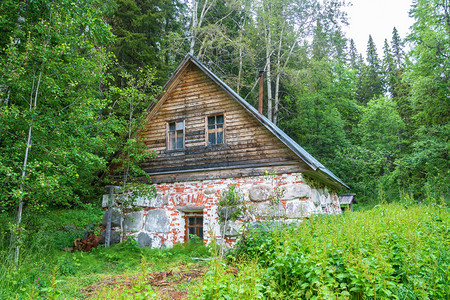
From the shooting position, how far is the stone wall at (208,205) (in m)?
8.04

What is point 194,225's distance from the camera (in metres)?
9.40

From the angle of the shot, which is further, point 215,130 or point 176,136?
point 176,136

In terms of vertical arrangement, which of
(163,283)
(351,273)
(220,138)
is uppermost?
(220,138)

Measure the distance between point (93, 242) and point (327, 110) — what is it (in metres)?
18.5

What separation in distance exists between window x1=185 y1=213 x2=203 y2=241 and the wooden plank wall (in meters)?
1.58

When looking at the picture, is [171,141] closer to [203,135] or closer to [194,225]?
[203,135]

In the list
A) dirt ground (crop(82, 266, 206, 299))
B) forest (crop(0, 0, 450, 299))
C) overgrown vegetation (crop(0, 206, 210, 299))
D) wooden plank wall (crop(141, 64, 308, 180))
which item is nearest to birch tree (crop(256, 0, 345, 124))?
forest (crop(0, 0, 450, 299))

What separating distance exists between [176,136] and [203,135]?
1.09 m

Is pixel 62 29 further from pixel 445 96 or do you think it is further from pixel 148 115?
pixel 445 96

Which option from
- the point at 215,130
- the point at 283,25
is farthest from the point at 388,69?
the point at 215,130

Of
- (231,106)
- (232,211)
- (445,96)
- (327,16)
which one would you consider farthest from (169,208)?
(327,16)

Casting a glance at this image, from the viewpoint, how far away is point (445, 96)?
1625 cm

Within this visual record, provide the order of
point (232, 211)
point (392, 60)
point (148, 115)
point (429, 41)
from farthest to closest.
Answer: point (392, 60), point (429, 41), point (148, 115), point (232, 211)

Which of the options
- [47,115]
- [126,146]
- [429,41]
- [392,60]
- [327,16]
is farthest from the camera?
[392,60]
